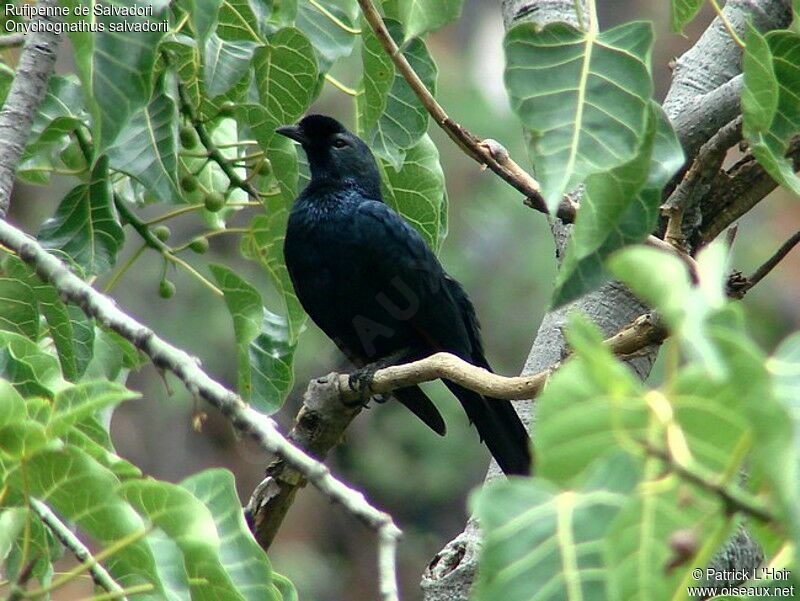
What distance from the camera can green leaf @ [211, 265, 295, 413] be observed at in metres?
2.23

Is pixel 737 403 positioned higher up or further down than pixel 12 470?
higher up

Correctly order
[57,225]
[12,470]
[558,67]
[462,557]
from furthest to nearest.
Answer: [462,557] < [57,225] < [558,67] < [12,470]

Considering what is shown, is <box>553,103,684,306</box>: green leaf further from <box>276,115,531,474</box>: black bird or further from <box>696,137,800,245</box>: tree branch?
<box>276,115,531,474</box>: black bird

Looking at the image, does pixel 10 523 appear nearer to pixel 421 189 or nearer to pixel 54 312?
pixel 54 312

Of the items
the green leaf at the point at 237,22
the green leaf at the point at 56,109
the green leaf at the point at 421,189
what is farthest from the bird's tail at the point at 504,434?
the green leaf at the point at 56,109

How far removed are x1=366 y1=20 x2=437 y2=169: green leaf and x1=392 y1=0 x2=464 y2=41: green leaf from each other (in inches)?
22.8

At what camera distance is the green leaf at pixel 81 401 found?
108 cm

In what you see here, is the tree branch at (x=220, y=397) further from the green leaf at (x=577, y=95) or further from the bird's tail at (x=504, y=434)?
the bird's tail at (x=504, y=434)

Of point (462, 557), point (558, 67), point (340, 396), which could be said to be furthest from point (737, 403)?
point (340, 396)

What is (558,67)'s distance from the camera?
1.42m

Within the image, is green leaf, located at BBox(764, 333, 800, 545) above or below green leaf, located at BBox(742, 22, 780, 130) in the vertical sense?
below

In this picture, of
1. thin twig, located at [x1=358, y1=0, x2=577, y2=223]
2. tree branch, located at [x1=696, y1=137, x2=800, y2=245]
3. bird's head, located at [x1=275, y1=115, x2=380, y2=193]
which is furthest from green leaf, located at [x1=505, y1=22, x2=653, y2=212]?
bird's head, located at [x1=275, y1=115, x2=380, y2=193]

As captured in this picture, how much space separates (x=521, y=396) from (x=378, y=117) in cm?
59

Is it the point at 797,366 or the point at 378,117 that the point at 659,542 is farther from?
the point at 378,117
